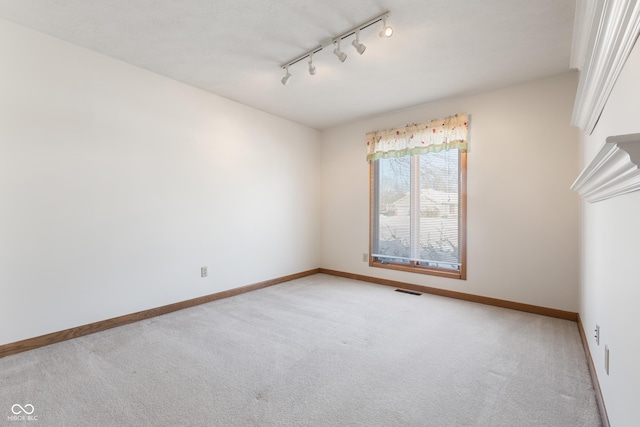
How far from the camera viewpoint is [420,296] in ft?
11.9

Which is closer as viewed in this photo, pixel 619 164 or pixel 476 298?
pixel 619 164

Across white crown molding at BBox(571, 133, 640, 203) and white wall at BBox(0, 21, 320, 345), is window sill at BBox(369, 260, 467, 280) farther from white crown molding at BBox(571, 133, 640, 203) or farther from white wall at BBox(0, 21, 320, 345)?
white crown molding at BBox(571, 133, 640, 203)

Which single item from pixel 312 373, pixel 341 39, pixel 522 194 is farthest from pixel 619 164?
pixel 522 194

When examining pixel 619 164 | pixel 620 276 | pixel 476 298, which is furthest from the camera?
pixel 476 298

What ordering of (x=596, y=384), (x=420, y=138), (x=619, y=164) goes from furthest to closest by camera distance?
Answer: (x=420, y=138) → (x=596, y=384) → (x=619, y=164)

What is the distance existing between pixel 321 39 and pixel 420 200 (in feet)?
7.86

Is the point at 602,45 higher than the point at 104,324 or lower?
higher

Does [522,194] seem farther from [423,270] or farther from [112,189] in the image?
[112,189]

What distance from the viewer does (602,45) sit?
1334 mm

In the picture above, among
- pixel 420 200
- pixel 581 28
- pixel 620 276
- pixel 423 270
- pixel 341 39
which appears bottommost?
pixel 423 270

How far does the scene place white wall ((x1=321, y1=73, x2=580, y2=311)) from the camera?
2.88 m

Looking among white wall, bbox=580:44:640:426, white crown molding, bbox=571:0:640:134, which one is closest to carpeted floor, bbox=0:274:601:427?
white wall, bbox=580:44:640:426

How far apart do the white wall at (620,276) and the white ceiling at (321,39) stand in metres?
1.04

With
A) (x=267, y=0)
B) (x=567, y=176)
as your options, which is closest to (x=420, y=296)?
(x=567, y=176)
